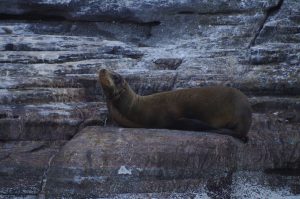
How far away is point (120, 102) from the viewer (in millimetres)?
8523

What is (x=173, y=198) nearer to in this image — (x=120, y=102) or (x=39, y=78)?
(x=120, y=102)

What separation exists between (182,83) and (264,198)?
237cm

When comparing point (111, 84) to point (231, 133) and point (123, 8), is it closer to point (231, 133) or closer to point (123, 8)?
point (231, 133)

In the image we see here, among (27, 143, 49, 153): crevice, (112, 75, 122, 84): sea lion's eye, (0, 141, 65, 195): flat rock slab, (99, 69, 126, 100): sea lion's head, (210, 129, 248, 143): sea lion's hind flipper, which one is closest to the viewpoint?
(0, 141, 65, 195): flat rock slab

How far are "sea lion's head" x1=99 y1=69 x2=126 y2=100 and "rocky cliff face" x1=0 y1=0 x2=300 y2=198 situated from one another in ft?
0.85

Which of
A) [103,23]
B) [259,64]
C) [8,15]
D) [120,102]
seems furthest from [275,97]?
[8,15]

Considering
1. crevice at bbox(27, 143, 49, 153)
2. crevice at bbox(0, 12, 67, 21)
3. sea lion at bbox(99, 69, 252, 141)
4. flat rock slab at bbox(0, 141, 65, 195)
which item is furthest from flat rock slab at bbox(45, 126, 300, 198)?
crevice at bbox(0, 12, 67, 21)

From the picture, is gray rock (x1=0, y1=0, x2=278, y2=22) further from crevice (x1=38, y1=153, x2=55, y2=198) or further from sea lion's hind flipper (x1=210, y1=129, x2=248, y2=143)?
crevice (x1=38, y1=153, x2=55, y2=198)

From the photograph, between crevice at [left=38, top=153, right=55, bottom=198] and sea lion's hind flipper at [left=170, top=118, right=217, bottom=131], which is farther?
sea lion's hind flipper at [left=170, top=118, right=217, bottom=131]

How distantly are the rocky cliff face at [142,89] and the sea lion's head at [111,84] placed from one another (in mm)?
258

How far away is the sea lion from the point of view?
7.86 m

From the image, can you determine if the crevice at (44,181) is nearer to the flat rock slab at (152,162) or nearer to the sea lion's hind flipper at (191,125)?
the flat rock slab at (152,162)

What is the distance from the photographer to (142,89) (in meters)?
9.15

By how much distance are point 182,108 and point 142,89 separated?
3.79 ft
